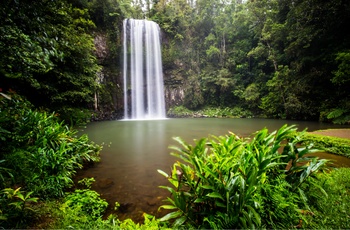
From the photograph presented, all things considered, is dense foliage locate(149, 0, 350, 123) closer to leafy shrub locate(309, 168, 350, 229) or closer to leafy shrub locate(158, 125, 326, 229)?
leafy shrub locate(309, 168, 350, 229)

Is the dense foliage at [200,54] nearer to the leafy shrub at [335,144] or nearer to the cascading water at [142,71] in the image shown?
the cascading water at [142,71]

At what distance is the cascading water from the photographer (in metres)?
18.7

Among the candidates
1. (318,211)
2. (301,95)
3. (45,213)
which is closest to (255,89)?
(301,95)

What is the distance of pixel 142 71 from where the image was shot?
1942 centimetres

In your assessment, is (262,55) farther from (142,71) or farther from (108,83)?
(108,83)

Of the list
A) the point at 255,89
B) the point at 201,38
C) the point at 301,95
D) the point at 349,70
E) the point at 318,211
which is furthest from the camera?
the point at 201,38

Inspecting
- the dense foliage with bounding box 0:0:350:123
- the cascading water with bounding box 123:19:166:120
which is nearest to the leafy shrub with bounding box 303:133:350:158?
the dense foliage with bounding box 0:0:350:123

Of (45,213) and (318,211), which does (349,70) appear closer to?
(318,211)

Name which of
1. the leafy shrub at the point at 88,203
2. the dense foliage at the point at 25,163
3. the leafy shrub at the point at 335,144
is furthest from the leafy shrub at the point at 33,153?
the leafy shrub at the point at 335,144

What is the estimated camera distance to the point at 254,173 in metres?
1.56

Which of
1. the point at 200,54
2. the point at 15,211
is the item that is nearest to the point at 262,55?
the point at 200,54

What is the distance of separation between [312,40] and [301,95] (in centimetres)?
377

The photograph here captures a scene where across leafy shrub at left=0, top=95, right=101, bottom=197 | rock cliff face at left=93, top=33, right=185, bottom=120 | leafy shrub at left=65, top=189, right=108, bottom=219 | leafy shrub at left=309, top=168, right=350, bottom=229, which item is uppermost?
rock cliff face at left=93, top=33, right=185, bottom=120

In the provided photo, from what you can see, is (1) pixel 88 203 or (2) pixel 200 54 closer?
(1) pixel 88 203
